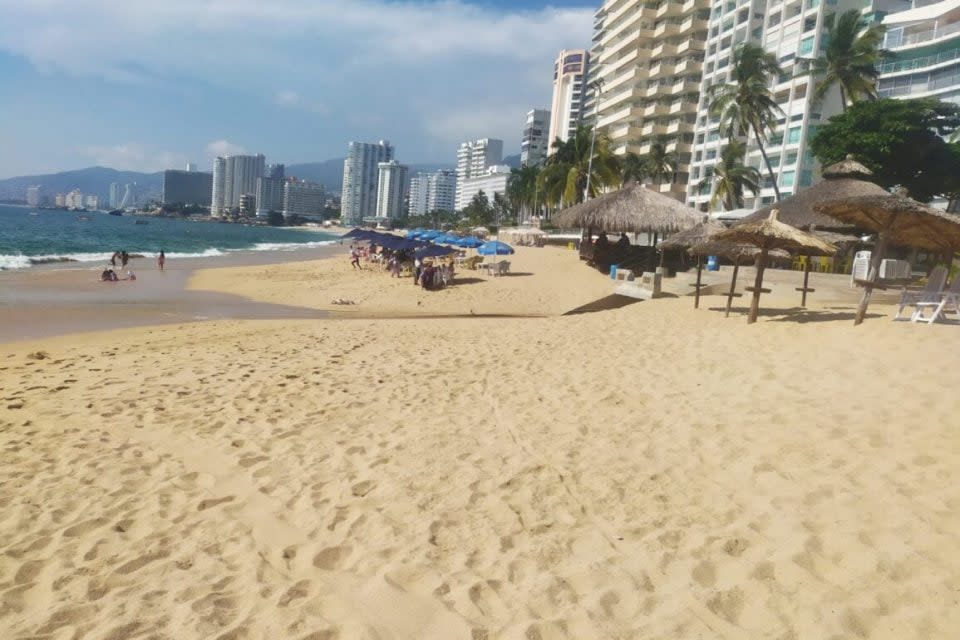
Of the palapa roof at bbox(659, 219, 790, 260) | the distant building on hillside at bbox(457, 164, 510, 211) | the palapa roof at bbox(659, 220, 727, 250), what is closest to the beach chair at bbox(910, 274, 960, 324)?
the palapa roof at bbox(659, 219, 790, 260)

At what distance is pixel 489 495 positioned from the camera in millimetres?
3924

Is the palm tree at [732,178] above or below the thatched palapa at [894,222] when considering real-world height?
above

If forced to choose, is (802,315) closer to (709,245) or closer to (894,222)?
(709,245)

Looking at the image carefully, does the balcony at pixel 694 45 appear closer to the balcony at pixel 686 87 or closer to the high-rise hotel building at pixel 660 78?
the high-rise hotel building at pixel 660 78

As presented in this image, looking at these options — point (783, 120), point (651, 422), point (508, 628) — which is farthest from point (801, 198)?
point (783, 120)

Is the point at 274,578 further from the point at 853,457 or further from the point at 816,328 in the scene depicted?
the point at 816,328

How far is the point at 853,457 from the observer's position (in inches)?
165

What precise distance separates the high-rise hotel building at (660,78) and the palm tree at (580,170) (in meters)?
9.12

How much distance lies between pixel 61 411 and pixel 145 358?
2634 mm

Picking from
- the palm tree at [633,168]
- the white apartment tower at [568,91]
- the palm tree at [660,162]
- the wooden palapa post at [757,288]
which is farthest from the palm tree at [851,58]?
the white apartment tower at [568,91]

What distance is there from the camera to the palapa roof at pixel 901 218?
7902 mm

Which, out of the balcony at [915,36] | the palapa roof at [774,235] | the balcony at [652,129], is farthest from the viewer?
the balcony at [652,129]

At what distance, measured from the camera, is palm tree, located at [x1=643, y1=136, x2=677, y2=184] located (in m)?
55.2

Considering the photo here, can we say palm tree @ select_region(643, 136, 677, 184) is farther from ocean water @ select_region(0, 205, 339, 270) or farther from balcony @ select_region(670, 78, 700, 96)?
ocean water @ select_region(0, 205, 339, 270)
